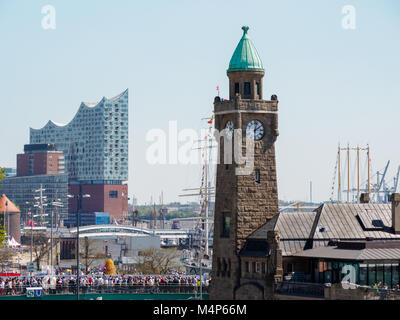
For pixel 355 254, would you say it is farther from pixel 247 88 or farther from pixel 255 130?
pixel 247 88

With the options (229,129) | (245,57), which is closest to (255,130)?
(229,129)

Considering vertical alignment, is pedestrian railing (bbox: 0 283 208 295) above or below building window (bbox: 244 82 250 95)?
below

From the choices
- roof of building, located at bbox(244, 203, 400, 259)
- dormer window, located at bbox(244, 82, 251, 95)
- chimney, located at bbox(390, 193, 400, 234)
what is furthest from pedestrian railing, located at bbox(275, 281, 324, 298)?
dormer window, located at bbox(244, 82, 251, 95)

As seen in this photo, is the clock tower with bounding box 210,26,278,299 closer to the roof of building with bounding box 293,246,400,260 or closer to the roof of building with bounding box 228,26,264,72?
the roof of building with bounding box 228,26,264,72

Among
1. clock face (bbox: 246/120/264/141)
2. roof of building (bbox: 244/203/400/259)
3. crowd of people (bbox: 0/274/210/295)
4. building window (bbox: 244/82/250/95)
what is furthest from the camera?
→ crowd of people (bbox: 0/274/210/295)

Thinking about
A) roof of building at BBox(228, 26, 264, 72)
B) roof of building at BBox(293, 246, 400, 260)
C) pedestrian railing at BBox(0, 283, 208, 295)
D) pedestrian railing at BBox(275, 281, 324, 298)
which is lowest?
pedestrian railing at BBox(0, 283, 208, 295)

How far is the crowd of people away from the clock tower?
10.2 metres

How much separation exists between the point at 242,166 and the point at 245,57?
7.83m

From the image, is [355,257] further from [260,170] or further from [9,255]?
[9,255]

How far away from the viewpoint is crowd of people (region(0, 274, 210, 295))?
87188 mm

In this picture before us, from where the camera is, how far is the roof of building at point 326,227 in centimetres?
7462

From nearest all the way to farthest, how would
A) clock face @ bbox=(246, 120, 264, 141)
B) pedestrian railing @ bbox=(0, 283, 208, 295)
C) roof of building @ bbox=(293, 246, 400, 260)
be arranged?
1. roof of building @ bbox=(293, 246, 400, 260)
2. clock face @ bbox=(246, 120, 264, 141)
3. pedestrian railing @ bbox=(0, 283, 208, 295)

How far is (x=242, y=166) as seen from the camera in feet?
250
